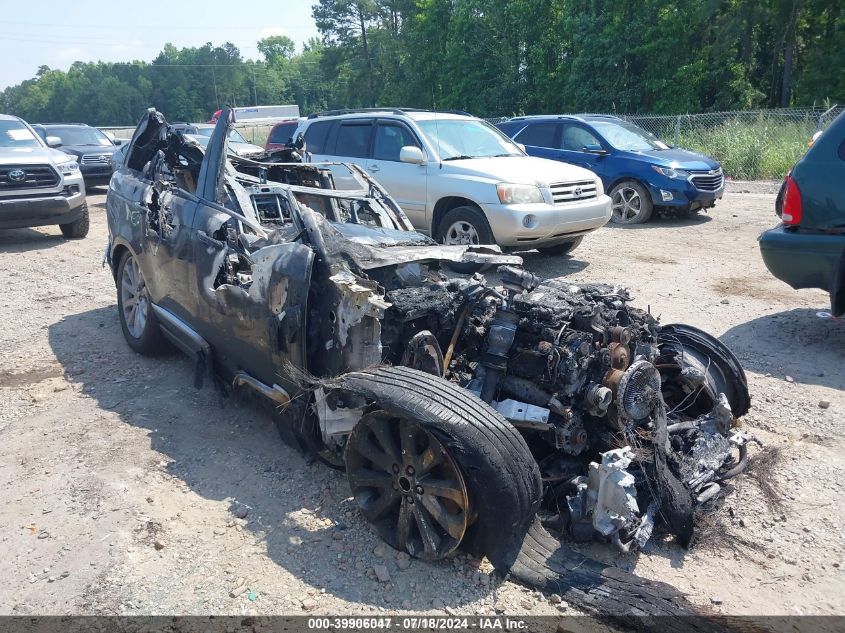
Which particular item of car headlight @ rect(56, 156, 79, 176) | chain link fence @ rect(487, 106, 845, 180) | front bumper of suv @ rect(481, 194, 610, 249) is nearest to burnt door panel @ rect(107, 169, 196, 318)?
front bumper of suv @ rect(481, 194, 610, 249)

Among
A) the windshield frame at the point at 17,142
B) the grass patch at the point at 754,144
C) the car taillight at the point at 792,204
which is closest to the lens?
the car taillight at the point at 792,204

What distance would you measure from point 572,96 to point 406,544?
2959 centimetres

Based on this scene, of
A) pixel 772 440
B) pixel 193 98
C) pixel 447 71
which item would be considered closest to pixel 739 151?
pixel 772 440

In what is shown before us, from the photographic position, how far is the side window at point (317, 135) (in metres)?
10.4

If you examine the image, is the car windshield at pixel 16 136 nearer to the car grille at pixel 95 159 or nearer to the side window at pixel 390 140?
the car grille at pixel 95 159

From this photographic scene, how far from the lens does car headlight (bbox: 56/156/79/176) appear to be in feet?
35.2

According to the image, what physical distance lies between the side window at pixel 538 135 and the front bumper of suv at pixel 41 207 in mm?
Result: 7800

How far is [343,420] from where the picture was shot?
3535 millimetres

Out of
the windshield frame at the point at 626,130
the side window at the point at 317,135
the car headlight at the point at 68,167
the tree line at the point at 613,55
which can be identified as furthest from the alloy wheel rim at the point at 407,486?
the tree line at the point at 613,55

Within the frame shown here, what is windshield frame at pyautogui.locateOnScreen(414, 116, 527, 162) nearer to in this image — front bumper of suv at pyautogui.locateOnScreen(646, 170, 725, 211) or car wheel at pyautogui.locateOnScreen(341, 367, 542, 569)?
front bumper of suv at pyautogui.locateOnScreen(646, 170, 725, 211)

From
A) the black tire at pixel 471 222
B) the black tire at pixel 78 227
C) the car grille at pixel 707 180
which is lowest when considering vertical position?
the black tire at pixel 78 227

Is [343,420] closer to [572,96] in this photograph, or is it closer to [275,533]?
[275,533]

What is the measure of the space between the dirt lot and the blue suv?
5.74 meters

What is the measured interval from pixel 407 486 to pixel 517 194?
5.63 meters
